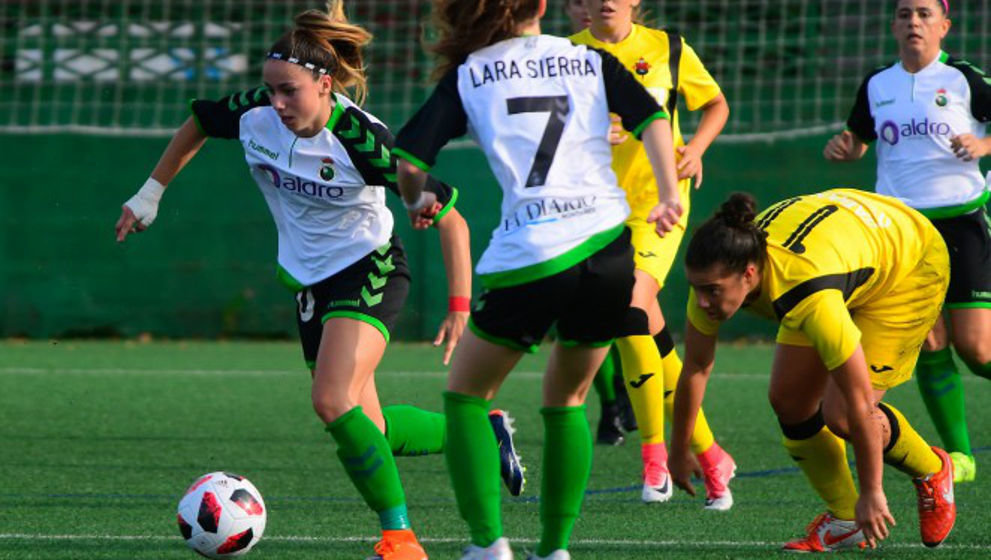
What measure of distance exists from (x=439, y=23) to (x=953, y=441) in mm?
3603

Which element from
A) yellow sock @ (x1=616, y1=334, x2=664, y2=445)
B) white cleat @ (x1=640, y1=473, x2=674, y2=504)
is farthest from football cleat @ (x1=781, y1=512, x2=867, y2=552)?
yellow sock @ (x1=616, y1=334, x2=664, y2=445)

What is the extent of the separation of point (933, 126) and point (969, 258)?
62 cm

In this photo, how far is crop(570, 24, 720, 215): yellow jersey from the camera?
621 cm

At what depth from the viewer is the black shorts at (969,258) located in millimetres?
6703

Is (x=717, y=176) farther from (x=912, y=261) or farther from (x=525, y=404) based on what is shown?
(x=912, y=261)

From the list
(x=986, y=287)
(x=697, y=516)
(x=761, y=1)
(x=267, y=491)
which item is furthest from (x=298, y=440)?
(x=761, y=1)

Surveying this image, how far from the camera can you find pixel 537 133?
154 inches

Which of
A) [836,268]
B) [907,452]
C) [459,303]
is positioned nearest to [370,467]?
[459,303]

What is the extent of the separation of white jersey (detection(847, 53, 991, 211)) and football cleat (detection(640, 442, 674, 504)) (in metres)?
1.87

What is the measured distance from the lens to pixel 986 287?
6723 mm

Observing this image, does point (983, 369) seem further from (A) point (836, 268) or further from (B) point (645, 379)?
(A) point (836, 268)

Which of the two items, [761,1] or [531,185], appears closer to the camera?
[531,185]

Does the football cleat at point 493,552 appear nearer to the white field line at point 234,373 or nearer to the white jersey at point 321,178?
the white jersey at point 321,178

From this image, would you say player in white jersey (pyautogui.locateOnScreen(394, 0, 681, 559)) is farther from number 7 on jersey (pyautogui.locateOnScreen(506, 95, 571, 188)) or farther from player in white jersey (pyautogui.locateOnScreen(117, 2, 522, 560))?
player in white jersey (pyautogui.locateOnScreen(117, 2, 522, 560))
